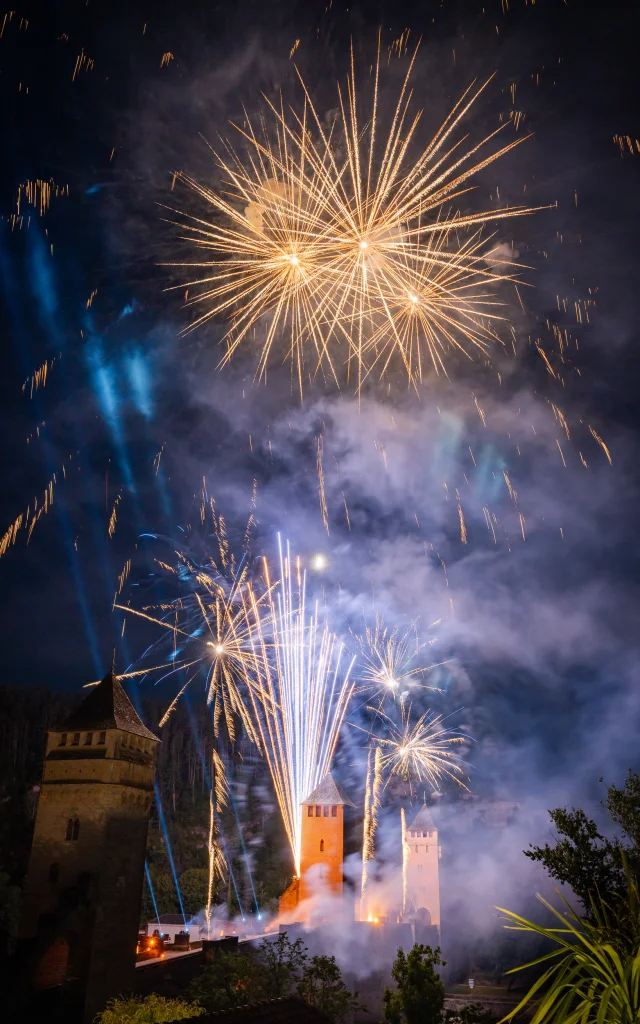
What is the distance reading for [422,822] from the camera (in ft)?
167

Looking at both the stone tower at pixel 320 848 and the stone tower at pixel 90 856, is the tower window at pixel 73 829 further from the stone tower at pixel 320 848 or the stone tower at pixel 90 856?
the stone tower at pixel 320 848

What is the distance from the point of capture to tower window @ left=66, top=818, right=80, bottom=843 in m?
25.6

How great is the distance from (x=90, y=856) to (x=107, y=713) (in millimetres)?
5277

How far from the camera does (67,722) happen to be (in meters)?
28.4

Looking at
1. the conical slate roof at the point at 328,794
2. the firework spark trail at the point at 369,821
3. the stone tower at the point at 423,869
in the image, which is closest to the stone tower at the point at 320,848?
the conical slate roof at the point at 328,794

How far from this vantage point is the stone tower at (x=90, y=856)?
23766 millimetres

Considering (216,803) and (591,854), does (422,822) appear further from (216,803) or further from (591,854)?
(591,854)

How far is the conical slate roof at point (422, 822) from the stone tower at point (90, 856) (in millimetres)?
27703

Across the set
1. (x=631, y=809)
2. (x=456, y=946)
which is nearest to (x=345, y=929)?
(x=456, y=946)

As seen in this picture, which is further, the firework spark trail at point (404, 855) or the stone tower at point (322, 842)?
the firework spark trail at point (404, 855)

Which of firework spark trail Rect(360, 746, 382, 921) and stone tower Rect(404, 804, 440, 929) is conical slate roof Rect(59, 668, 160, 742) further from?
stone tower Rect(404, 804, 440, 929)

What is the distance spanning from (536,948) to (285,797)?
Answer: 21418 mm

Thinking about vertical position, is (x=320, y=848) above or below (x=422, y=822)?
below

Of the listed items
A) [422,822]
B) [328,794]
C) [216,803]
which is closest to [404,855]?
[422,822]
